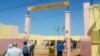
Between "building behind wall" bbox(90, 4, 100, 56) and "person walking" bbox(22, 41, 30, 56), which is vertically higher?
"building behind wall" bbox(90, 4, 100, 56)

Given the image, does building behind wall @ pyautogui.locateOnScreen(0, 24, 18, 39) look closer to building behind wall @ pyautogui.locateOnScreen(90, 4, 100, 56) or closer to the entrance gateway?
the entrance gateway

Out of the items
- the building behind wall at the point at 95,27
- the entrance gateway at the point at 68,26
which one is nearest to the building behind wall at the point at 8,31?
the entrance gateway at the point at 68,26

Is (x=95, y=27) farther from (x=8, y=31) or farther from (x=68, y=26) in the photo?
(x=8, y=31)

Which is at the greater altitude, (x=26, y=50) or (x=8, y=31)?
(x=8, y=31)

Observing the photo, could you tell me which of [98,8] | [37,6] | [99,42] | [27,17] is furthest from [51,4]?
[99,42]

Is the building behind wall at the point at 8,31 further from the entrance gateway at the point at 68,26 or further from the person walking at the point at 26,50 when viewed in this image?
the person walking at the point at 26,50

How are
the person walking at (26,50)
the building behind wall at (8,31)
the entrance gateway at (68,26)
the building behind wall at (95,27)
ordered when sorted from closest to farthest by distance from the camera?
1. the entrance gateway at (68,26)
2. the building behind wall at (95,27)
3. the person walking at (26,50)
4. the building behind wall at (8,31)

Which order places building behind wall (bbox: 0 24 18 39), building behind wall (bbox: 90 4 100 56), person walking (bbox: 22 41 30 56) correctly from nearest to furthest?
building behind wall (bbox: 90 4 100 56), person walking (bbox: 22 41 30 56), building behind wall (bbox: 0 24 18 39)

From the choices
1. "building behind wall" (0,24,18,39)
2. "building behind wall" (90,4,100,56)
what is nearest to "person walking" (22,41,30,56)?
"building behind wall" (90,4,100,56)

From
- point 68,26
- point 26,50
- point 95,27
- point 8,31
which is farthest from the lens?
point 8,31

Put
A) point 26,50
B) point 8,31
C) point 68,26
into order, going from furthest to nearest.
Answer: point 8,31, point 68,26, point 26,50

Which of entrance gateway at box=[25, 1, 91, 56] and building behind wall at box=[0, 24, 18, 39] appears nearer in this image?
entrance gateway at box=[25, 1, 91, 56]

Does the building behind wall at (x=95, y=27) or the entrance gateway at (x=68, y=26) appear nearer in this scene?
the entrance gateway at (x=68, y=26)

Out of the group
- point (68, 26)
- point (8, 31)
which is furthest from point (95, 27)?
point (8, 31)
